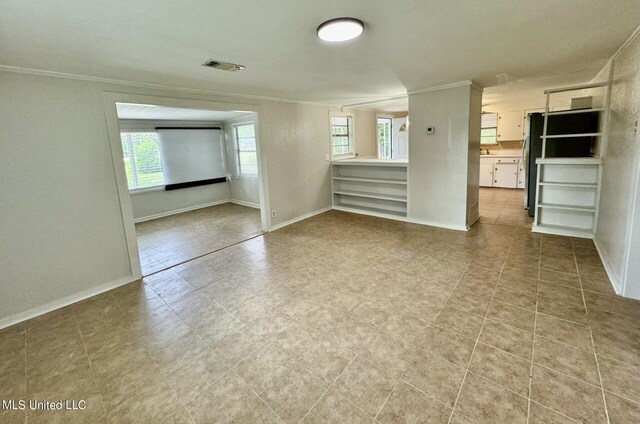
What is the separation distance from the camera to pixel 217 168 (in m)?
7.70

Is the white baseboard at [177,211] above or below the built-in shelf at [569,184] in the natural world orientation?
below

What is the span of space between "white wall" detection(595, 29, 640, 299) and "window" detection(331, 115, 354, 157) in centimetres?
435

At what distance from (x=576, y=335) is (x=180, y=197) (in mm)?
7342

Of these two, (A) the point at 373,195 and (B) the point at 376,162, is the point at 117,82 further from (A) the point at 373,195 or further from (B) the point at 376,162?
(A) the point at 373,195

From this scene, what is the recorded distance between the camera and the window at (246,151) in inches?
279

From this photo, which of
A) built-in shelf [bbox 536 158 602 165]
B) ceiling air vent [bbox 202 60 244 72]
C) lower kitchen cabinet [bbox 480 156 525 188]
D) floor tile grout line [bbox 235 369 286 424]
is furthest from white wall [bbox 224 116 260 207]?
lower kitchen cabinet [bbox 480 156 525 188]

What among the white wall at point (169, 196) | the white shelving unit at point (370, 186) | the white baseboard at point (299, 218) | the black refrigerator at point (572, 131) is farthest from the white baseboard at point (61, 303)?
the black refrigerator at point (572, 131)

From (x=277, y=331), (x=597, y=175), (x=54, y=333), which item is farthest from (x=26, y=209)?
(x=597, y=175)

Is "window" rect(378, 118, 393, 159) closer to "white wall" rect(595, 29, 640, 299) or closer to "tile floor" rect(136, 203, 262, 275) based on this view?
"tile floor" rect(136, 203, 262, 275)

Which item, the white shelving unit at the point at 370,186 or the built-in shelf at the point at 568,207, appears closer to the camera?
the built-in shelf at the point at 568,207

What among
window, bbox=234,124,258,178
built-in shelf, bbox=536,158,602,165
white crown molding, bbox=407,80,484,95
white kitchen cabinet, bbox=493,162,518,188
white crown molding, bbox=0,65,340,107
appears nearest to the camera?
white crown molding, bbox=0,65,340,107

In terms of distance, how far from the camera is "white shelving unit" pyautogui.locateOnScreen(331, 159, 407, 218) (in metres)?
5.55

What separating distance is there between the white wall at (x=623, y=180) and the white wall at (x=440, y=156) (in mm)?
1538

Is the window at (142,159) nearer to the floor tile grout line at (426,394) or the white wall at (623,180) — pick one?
the floor tile grout line at (426,394)
